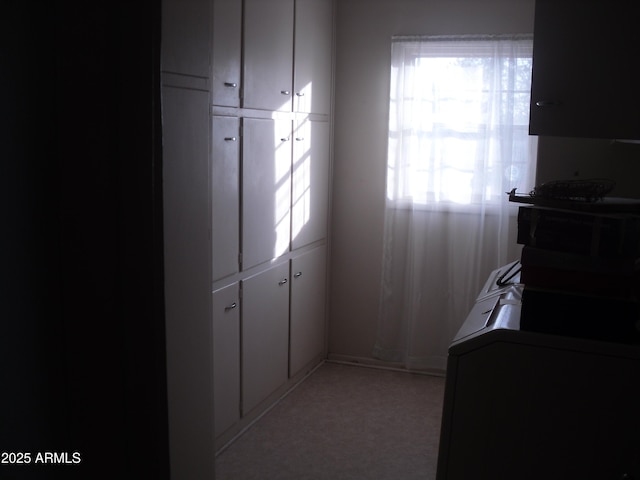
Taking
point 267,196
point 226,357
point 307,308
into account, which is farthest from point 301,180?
→ point 226,357

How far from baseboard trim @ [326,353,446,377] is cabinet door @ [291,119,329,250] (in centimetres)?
85

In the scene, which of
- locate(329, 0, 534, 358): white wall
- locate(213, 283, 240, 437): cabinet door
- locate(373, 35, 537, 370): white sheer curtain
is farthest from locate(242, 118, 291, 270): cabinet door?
locate(373, 35, 537, 370): white sheer curtain

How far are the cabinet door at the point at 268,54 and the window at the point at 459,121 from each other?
0.82m

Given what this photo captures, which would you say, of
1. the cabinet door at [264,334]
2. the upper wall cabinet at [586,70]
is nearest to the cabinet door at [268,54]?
the cabinet door at [264,334]

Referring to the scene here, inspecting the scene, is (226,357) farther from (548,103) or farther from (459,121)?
(459,121)

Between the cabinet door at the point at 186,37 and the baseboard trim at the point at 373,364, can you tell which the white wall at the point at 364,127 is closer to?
the baseboard trim at the point at 373,364

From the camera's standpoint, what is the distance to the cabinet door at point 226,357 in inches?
119

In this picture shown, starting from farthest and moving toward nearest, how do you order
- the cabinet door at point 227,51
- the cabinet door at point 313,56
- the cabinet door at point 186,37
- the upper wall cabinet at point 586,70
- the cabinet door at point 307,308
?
1. the cabinet door at point 307,308
2. the cabinet door at point 313,56
3. the cabinet door at point 227,51
4. the upper wall cabinet at point 586,70
5. the cabinet door at point 186,37

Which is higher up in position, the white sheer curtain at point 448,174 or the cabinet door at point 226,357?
the white sheer curtain at point 448,174

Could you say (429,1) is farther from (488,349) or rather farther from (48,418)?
(48,418)

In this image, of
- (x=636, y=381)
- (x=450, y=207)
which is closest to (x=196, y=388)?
(x=636, y=381)

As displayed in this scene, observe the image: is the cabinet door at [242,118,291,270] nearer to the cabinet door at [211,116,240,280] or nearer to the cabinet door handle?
Answer: the cabinet door at [211,116,240,280]

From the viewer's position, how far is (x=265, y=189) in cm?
338

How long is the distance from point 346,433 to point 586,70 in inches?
82.9
